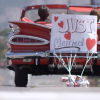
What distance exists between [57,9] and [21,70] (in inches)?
75.8

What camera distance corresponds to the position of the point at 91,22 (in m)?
3.87

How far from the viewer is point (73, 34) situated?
385 cm

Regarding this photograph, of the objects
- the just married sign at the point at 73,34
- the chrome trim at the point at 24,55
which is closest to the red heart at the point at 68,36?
the just married sign at the point at 73,34

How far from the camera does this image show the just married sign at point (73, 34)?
3.83 metres

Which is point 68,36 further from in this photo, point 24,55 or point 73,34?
point 24,55

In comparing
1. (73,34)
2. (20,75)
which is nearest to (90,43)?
(73,34)

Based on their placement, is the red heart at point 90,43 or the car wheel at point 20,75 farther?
the car wheel at point 20,75

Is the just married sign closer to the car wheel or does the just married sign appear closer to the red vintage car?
the red vintage car

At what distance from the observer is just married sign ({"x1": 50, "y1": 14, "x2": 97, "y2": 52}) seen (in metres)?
3.83
